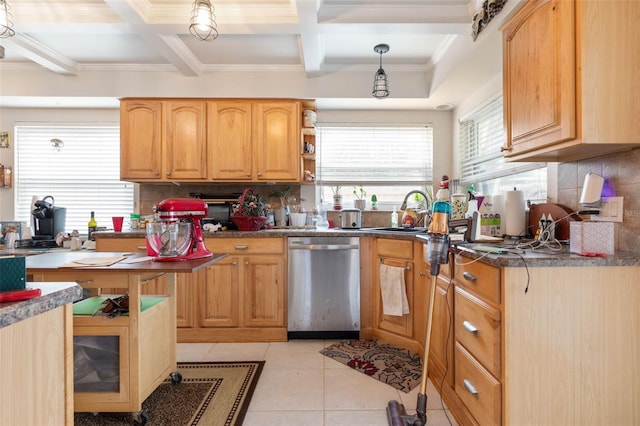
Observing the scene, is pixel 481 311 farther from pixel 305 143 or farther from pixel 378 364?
pixel 305 143

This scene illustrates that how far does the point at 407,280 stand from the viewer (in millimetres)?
2578

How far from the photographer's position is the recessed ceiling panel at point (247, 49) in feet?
9.10

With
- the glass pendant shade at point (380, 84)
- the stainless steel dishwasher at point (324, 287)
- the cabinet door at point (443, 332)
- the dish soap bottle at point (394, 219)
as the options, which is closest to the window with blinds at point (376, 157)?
the dish soap bottle at point (394, 219)

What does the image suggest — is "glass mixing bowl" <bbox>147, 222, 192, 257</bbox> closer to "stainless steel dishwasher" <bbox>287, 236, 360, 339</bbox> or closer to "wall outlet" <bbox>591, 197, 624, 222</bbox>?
"stainless steel dishwasher" <bbox>287, 236, 360, 339</bbox>

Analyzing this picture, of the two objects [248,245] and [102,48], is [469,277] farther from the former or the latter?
[102,48]

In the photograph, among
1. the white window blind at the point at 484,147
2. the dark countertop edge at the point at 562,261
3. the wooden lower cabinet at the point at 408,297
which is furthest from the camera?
the white window blind at the point at 484,147

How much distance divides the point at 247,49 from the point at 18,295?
2.79 metres

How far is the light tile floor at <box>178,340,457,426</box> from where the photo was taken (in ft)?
5.87

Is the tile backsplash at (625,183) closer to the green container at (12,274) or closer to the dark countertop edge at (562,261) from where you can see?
the dark countertop edge at (562,261)

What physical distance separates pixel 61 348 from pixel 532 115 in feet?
6.78

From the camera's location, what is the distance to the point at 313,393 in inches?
→ 80.0

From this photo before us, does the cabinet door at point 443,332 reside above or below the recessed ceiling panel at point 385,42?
below

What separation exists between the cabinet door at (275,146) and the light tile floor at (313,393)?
1.63 m

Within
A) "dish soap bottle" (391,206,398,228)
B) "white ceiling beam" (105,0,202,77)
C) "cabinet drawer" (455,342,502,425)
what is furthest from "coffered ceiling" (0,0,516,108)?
"cabinet drawer" (455,342,502,425)
